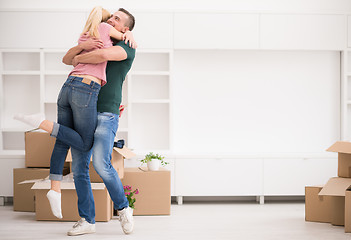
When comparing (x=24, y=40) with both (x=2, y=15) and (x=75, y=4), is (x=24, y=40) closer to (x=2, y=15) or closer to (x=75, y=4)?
(x=2, y=15)

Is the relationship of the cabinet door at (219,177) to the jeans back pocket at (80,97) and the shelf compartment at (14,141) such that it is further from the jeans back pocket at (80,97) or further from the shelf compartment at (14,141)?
the jeans back pocket at (80,97)

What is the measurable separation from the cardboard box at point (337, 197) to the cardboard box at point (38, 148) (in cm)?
219

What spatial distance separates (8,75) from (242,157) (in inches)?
94.4

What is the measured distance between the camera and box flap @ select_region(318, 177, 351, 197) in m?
3.19

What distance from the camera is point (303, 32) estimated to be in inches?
174

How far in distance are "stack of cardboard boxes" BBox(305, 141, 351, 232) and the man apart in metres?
1.39

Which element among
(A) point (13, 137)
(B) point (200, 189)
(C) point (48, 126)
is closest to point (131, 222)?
(C) point (48, 126)

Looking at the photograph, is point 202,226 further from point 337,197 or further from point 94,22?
A: point 94,22

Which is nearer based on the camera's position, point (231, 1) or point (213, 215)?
point (213, 215)

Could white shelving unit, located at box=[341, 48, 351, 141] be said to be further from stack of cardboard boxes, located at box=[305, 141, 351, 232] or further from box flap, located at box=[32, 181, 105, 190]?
box flap, located at box=[32, 181, 105, 190]

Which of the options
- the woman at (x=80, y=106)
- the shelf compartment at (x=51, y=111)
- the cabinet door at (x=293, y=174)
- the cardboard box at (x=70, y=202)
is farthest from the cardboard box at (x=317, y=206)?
the shelf compartment at (x=51, y=111)

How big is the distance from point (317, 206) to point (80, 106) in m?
1.90

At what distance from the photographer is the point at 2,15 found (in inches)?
169

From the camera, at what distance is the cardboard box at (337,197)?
3.22 meters
